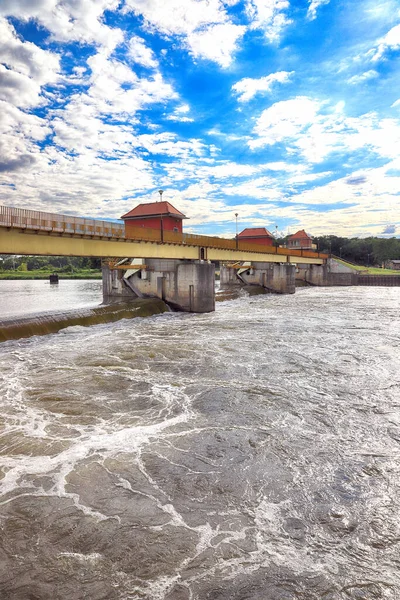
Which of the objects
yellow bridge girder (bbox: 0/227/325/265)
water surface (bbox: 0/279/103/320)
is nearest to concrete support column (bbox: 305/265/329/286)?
water surface (bbox: 0/279/103/320)

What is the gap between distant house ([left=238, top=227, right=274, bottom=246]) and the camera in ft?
246

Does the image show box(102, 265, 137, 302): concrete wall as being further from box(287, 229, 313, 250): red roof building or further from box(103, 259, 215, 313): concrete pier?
box(287, 229, 313, 250): red roof building

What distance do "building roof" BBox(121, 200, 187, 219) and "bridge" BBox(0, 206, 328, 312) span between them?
191 inches

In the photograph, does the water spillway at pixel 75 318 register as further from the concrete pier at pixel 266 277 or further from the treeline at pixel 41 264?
the treeline at pixel 41 264

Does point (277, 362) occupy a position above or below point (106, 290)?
below

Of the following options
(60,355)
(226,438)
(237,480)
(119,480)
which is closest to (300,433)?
(226,438)

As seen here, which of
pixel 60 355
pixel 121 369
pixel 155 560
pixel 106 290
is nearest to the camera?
pixel 155 560

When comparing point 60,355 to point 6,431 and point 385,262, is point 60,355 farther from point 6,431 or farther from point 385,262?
point 385,262

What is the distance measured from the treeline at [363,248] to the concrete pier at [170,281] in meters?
106

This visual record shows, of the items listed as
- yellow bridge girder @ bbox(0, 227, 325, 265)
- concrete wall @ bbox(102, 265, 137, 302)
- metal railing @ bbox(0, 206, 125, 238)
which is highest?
A: metal railing @ bbox(0, 206, 125, 238)

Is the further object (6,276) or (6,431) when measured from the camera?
(6,276)

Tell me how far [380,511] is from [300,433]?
3.12 m

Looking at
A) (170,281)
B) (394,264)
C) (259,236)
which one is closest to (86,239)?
(170,281)

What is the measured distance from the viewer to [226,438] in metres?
9.17
